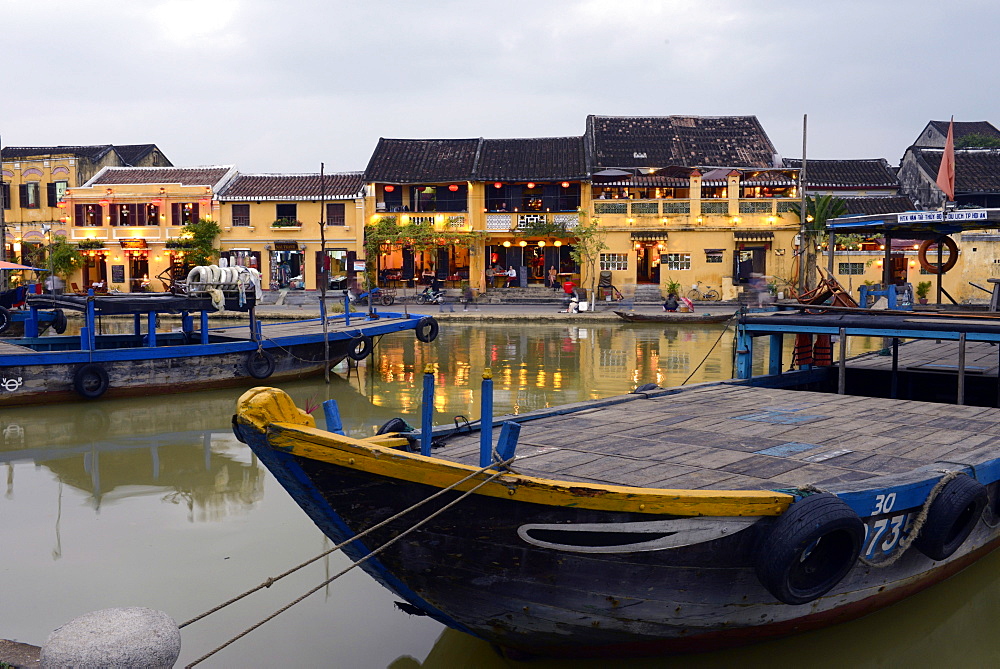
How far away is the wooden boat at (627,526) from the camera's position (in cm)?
401

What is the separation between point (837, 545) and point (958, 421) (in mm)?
2974

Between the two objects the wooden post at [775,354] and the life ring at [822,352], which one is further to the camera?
the life ring at [822,352]

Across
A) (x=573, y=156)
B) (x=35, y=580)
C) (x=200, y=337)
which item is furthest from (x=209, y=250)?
(x=35, y=580)

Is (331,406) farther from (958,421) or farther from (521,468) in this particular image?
(958,421)

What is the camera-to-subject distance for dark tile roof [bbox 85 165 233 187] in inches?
1404

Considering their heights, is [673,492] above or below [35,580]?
above

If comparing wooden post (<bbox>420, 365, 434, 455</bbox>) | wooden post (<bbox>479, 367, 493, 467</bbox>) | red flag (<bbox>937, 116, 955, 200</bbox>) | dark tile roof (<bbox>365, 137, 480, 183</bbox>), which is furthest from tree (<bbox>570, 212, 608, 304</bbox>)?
wooden post (<bbox>479, 367, 493, 467</bbox>)

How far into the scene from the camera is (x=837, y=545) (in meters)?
4.36

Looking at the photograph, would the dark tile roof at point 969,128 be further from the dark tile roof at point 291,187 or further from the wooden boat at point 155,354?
the wooden boat at point 155,354

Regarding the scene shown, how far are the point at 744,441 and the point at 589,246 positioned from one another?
1086 inches

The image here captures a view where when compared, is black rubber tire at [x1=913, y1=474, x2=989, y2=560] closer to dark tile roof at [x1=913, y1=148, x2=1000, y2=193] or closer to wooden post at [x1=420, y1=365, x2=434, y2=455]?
wooden post at [x1=420, y1=365, x2=434, y2=455]

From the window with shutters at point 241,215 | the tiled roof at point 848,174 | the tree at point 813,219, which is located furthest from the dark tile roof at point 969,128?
the window with shutters at point 241,215

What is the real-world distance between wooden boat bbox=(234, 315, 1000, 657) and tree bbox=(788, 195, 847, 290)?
26379 millimetres

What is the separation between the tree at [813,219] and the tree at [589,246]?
741 cm
